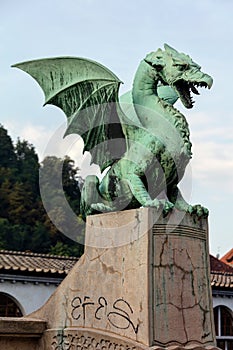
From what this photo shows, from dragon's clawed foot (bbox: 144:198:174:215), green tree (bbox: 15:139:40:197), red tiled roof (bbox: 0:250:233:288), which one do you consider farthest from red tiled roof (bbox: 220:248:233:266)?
dragon's clawed foot (bbox: 144:198:174:215)

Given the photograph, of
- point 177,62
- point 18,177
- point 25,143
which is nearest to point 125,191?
point 177,62

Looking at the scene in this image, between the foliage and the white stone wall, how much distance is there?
44.4 ft

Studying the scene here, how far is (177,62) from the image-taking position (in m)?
6.49

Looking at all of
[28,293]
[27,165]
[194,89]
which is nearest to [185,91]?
[194,89]

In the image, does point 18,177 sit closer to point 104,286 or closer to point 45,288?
point 45,288

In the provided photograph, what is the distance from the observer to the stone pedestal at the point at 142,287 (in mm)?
5727

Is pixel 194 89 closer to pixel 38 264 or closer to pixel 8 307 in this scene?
pixel 8 307

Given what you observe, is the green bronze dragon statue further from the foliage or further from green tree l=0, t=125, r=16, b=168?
green tree l=0, t=125, r=16, b=168

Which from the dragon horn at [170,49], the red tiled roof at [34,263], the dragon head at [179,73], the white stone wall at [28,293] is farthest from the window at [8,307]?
the dragon horn at [170,49]

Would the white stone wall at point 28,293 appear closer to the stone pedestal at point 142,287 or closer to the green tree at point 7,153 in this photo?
the stone pedestal at point 142,287

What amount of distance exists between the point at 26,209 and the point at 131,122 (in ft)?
96.9

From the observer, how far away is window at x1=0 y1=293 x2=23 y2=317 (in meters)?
15.4

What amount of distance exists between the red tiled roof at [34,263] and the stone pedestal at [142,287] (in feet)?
28.6

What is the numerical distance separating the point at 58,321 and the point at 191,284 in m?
1.55
